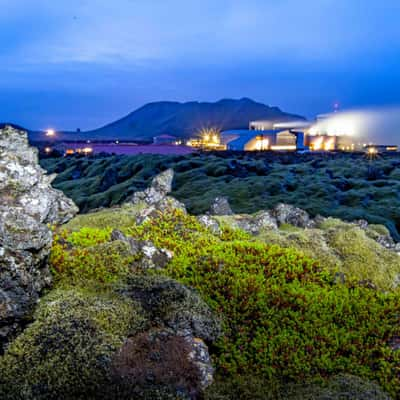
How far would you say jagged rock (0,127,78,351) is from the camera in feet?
23.7

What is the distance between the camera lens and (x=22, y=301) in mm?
7312

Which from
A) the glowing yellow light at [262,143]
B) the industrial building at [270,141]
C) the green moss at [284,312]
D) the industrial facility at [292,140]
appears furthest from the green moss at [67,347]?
the glowing yellow light at [262,143]

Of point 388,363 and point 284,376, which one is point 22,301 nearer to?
point 284,376

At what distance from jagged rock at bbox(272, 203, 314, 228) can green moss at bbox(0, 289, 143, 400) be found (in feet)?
32.0

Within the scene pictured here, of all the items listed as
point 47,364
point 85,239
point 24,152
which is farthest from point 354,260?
point 24,152

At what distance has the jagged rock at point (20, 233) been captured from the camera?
7.23m

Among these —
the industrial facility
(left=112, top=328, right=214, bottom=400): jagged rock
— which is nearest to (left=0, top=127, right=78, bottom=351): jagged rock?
(left=112, top=328, right=214, bottom=400): jagged rock

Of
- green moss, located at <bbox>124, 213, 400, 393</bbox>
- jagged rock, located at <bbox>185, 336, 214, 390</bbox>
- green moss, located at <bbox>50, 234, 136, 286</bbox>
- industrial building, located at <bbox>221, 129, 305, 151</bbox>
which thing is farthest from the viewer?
industrial building, located at <bbox>221, 129, 305, 151</bbox>

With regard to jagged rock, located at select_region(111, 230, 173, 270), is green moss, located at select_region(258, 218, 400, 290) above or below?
below

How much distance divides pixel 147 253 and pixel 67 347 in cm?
386

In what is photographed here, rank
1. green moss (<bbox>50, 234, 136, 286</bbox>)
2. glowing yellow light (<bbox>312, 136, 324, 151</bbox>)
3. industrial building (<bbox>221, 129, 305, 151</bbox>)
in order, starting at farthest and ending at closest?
glowing yellow light (<bbox>312, 136, 324, 151</bbox>)
industrial building (<bbox>221, 129, 305, 151</bbox>)
green moss (<bbox>50, 234, 136, 286</bbox>)

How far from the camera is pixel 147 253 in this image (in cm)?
1027

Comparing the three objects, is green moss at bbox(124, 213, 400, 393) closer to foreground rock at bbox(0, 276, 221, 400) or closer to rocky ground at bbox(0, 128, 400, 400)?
rocky ground at bbox(0, 128, 400, 400)

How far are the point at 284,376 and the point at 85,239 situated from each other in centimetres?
653
